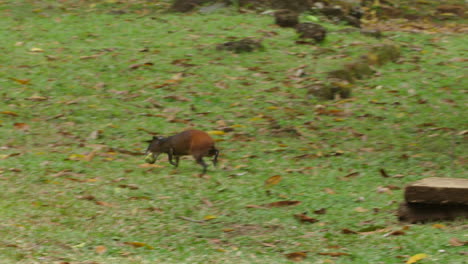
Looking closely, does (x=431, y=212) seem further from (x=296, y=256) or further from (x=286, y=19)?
(x=286, y=19)

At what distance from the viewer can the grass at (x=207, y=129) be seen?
5441 mm

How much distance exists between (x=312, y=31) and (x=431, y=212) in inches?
250

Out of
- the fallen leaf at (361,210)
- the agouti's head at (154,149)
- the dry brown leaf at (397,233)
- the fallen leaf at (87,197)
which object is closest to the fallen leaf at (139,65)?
the agouti's head at (154,149)

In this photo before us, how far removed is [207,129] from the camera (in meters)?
8.57

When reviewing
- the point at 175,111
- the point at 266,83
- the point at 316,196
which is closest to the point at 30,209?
the point at 316,196

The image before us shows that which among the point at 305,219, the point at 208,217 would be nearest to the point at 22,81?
the point at 208,217

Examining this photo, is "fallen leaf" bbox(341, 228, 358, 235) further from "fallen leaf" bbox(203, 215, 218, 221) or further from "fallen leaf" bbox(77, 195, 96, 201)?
"fallen leaf" bbox(77, 195, 96, 201)

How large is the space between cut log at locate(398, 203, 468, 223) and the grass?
0.12 metres

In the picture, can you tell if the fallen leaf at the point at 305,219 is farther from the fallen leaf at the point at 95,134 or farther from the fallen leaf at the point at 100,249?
the fallen leaf at the point at 95,134

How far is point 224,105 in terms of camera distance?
9.28 metres

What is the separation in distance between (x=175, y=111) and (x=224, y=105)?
0.63 meters

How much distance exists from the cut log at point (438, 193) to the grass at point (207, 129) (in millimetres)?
195

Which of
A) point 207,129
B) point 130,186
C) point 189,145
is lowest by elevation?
point 207,129

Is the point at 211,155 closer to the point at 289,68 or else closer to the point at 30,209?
the point at 30,209
